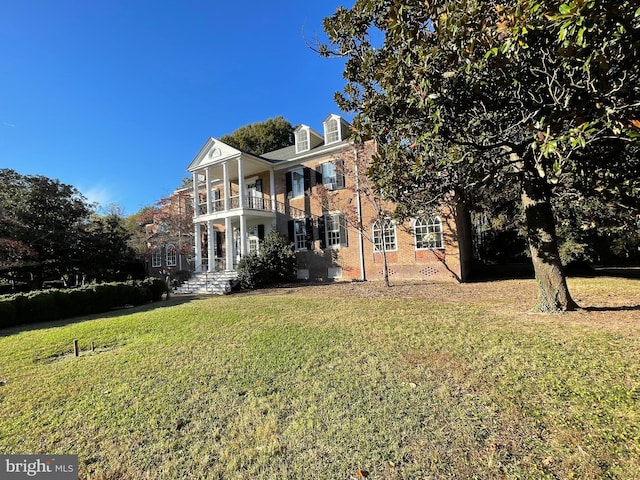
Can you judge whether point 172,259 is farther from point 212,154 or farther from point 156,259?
point 212,154

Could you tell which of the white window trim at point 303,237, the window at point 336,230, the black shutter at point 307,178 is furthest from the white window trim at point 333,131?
the white window trim at point 303,237

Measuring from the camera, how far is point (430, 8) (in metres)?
5.05

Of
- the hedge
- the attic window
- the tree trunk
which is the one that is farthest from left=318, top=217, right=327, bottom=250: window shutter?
the tree trunk

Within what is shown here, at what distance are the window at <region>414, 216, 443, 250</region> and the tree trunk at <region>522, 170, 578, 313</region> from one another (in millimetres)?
6846

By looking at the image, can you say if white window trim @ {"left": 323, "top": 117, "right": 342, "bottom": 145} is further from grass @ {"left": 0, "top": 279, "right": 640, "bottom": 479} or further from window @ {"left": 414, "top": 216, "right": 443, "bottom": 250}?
grass @ {"left": 0, "top": 279, "right": 640, "bottom": 479}

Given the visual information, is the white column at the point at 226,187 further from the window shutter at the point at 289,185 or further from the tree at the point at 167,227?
the tree at the point at 167,227

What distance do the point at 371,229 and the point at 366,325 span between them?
9.74 m

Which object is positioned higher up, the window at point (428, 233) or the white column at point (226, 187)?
the white column at point (226, 187)

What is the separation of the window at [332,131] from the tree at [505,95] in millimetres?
10950

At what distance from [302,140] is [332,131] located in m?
2.30

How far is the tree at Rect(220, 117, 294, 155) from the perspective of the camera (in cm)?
3397

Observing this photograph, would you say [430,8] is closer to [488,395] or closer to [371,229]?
[488,395]

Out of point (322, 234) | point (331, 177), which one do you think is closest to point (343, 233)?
point (322, 234)

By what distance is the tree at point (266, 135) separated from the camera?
34.0m
